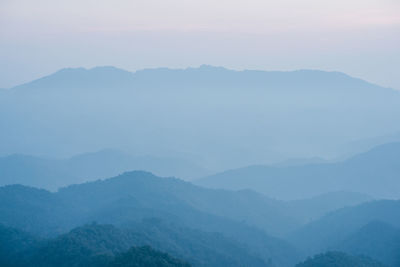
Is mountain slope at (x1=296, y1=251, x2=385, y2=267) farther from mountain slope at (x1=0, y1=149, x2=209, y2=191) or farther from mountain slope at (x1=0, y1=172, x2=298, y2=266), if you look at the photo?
mountain slope at (x1=0, y1=149, x2=209, y2=191)

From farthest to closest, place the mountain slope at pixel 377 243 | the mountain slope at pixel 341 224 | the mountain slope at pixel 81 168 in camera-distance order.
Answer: the mountain slope at pixel 81 168, the mountain slope at pixel 341 224, the mountain slope at pixel 377 243

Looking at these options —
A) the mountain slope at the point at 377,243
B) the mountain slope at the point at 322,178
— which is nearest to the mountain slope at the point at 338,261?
the mountain slope at the point at 377,243

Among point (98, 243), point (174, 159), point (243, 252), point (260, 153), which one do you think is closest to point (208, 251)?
point (243, 252)

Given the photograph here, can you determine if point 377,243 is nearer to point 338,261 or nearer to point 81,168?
point 338,261

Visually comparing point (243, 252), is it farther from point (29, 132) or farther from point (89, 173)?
point (29, 132)

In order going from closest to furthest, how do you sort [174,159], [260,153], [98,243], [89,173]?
[98,243]
[89,173]
[174,159]
[260,153]

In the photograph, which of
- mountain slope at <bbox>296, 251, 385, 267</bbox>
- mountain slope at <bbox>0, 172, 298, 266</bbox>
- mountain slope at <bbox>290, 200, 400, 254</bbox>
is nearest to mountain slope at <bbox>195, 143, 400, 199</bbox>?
mountain slope at <bbox>0, 172, 298, 266</bbox>

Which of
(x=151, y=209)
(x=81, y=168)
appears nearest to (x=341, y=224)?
(x=151, y=209)

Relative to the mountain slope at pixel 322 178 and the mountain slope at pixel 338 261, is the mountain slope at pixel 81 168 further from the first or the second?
the mountain slope at pixel 338 261
